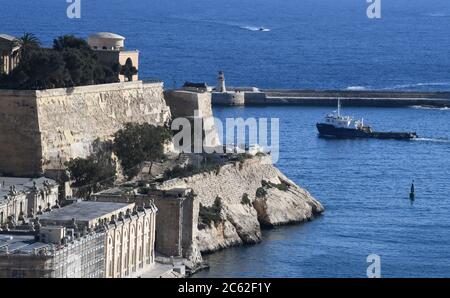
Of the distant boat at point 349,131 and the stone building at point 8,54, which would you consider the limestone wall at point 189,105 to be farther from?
the distant boat at point 349,131

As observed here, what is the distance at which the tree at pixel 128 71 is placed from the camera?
63.4 metres

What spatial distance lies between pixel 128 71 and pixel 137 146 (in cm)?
503

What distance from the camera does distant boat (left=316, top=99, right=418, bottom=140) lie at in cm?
8512

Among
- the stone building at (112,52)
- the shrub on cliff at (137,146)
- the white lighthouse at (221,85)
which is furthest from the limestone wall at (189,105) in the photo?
the white lighthouse at (221,85)

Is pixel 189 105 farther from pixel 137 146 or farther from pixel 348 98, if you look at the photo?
pixel 348 98

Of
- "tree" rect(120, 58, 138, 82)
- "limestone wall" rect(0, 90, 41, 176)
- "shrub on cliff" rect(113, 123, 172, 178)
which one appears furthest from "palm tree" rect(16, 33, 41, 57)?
"tree" rect(120, 58, 138, 82)

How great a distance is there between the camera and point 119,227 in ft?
Result: 148

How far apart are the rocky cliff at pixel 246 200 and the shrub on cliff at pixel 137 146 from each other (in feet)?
7.54

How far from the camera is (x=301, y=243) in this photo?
53.5m

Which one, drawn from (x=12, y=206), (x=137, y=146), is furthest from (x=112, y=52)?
(x=12, y=206)

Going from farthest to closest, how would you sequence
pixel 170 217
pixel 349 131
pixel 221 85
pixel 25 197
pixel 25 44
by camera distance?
pixel 221 85 → pixel 349 131 → pixel 25 44 → pixel 170 217 → pixel 25 197

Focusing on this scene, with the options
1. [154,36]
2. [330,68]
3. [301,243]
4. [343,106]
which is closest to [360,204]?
[301,243]

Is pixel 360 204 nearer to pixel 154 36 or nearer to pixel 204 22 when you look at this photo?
pixel 154 36

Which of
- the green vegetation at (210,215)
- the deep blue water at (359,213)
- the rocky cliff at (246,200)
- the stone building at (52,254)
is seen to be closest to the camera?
the stone building at (52,254)
